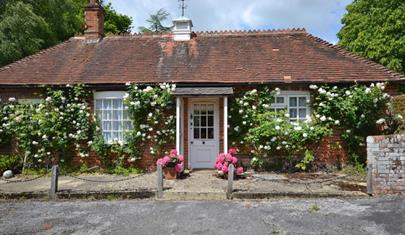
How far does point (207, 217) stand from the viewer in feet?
24.6

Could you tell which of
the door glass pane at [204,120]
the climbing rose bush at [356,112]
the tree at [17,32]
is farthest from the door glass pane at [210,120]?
the tree at [17,32]

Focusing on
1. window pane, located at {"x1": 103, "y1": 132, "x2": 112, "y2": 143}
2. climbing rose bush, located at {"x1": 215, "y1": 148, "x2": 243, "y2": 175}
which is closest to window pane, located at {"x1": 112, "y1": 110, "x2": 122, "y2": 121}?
window pane, located at {"x1": 103, "y1": 132, "x2": 112, "y2": 143}

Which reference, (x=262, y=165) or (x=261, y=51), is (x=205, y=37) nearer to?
(x=261, y=51)

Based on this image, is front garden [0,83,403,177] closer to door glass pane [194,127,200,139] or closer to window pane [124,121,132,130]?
window pane [124,121,132,130]

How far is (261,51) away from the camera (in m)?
15.0

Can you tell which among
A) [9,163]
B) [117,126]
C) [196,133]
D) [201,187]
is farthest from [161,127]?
[9,163]

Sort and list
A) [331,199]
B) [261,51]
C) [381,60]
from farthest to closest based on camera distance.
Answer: [381,60] → [261,51] → [331,199]

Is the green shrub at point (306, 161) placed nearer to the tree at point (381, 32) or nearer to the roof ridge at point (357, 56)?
the roof ridge at point (357, 56)

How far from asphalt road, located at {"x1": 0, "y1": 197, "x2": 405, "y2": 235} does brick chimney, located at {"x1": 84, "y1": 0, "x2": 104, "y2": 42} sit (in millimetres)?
9401

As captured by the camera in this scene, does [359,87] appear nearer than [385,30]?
Yes

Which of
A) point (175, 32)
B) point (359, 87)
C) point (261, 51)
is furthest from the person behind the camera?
point (175, 32)

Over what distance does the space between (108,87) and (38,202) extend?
5249mm

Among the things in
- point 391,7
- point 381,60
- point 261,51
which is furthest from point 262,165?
point 391,7

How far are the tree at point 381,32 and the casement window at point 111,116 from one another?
17.4 metres
